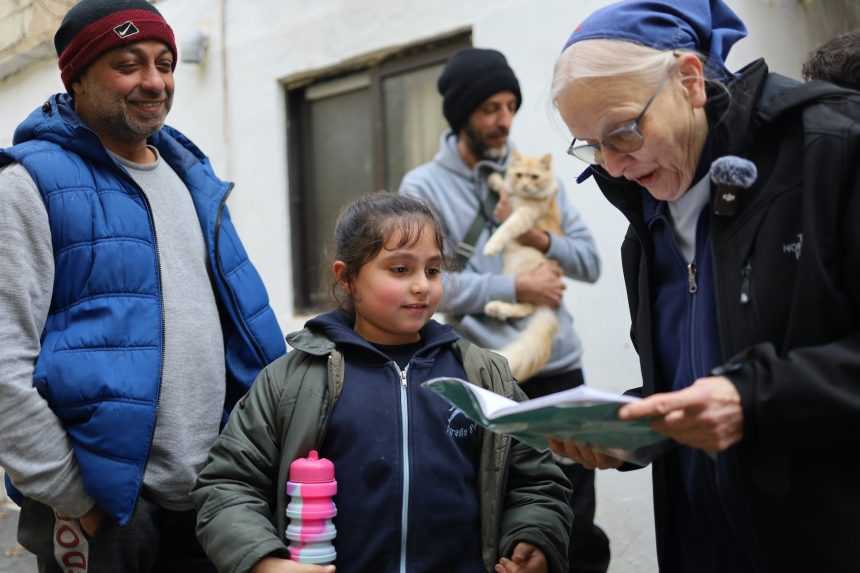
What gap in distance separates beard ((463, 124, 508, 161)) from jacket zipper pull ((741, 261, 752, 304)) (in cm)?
211

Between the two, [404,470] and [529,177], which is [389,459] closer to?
[404,470]

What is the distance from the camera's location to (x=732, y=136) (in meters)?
1.65

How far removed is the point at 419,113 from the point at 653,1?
4.27 metres

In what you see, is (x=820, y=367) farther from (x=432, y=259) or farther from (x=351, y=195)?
(x=351, y=195)

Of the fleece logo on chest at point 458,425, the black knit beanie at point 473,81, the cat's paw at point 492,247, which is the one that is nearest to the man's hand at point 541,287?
the cat's paw at point 492,247

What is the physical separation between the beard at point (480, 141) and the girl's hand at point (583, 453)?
1.97m

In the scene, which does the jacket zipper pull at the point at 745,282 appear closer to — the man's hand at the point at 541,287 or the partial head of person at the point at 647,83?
the partial head of person at the point at 647,83

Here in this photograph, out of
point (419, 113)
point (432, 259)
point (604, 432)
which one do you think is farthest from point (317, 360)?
Result: point (419, 113)

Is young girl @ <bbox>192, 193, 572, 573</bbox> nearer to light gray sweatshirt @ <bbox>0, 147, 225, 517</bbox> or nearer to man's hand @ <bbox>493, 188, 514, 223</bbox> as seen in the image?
light gray sweatshirt @ <bbox>0, 147, 225, 517</bbox>

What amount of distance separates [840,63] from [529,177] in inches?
56.5

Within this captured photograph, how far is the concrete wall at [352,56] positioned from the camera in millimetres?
4602

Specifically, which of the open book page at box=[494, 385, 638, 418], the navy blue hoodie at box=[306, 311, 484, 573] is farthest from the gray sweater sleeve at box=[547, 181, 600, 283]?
the open book page at box=[494, 385, 638, 418]

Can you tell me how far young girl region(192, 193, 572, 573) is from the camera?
2.08m

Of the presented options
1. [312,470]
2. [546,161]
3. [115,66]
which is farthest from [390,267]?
[546,161]
